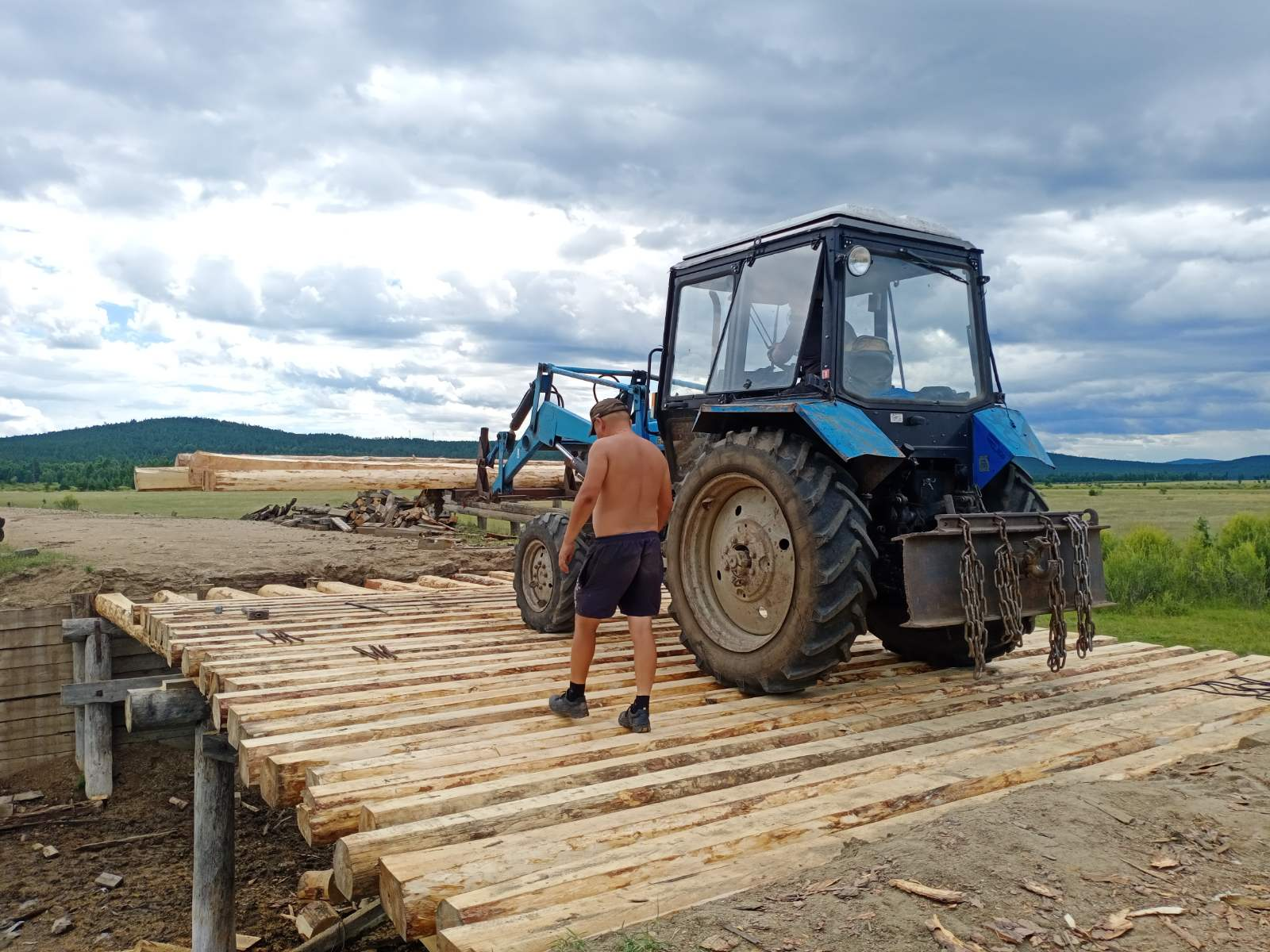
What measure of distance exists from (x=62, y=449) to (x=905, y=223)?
82.1 m

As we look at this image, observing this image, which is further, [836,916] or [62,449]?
[62,449]

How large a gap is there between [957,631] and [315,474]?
34.3 ft

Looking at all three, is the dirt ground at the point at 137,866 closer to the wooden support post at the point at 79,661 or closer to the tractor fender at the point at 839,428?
the wooden support post at the point at 79,661

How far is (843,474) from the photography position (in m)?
5.07

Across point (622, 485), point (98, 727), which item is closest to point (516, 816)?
point (622, 485)

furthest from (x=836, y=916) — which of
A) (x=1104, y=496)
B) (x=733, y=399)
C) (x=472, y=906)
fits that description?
(x=1104, y=496)

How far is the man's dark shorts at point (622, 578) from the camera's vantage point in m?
4.67

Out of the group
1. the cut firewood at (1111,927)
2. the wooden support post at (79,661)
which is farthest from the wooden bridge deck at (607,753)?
the wooden support post at (79,661)

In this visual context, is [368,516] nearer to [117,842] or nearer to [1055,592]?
[117,842]

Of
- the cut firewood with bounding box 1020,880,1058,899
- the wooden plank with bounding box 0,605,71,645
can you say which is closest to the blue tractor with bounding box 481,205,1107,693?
the cut firewood with bounding box 1020,880,1058,899

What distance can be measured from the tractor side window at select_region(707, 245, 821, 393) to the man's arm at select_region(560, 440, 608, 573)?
139cm

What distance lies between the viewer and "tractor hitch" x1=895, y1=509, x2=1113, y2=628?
189 inches

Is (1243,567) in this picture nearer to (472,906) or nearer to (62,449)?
(472,906)

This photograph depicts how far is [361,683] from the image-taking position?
17.2 ft
